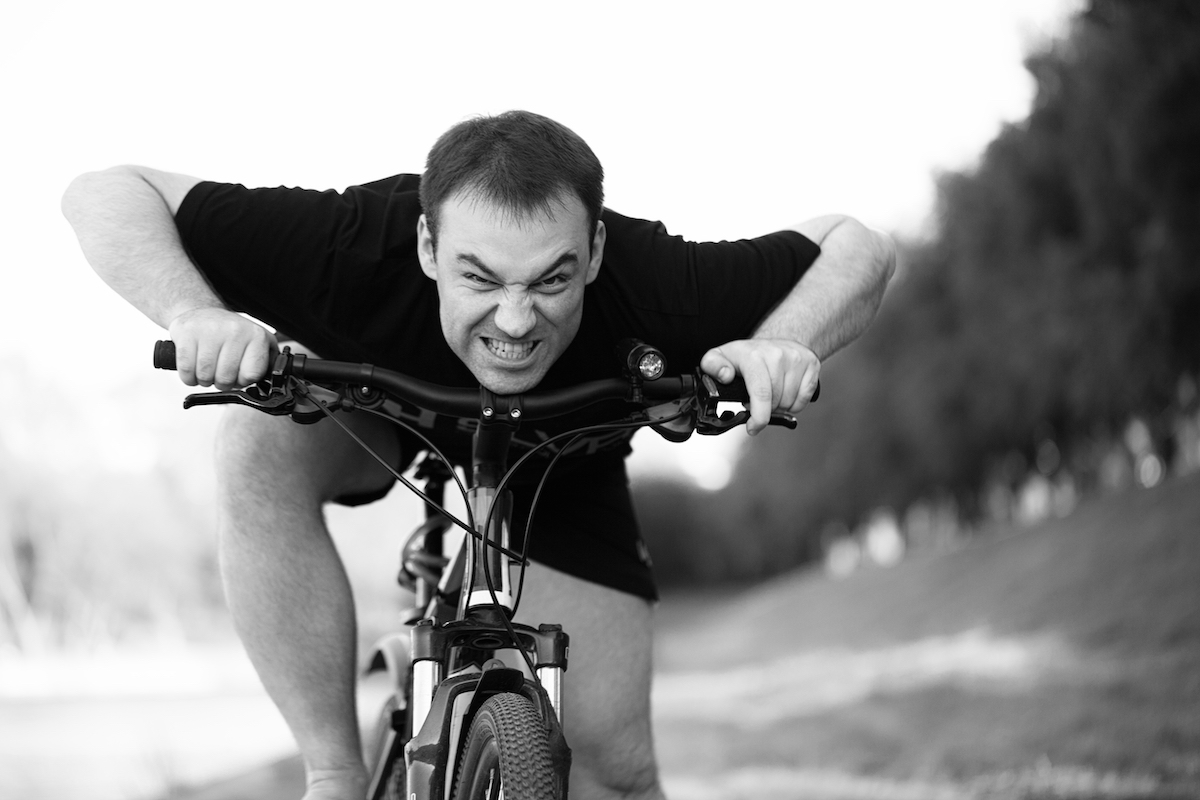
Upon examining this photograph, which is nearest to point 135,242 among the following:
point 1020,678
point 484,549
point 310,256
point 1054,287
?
point 310,256

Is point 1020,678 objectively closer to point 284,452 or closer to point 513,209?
point 284,452

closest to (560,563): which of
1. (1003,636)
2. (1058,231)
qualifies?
(1003,636)

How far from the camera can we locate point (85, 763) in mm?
9469

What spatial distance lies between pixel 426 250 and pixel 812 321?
91cm

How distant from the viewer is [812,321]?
2.85 meters

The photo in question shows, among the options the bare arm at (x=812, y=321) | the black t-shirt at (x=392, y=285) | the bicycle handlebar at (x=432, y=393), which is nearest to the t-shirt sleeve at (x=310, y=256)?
the black t-shirt at (x=392, y=285)

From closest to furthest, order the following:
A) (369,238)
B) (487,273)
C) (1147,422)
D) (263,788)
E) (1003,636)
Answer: (487,273) → (369,238) → (263,788) → (1003,636) → (1147,422)

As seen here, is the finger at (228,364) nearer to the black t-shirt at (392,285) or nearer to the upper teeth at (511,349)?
the upper teeth at (511,349)

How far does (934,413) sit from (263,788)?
19775 millimetres

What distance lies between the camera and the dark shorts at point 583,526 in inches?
128

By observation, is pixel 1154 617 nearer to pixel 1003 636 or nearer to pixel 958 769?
pixel 1003 636

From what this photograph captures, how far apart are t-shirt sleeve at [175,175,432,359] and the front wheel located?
0.95 meters

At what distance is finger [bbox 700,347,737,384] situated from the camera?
234cm

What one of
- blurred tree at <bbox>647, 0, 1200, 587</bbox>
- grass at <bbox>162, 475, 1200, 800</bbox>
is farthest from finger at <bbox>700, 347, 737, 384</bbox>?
blurred tree at <bbox>647, 0, 1200, 587</bbox>
